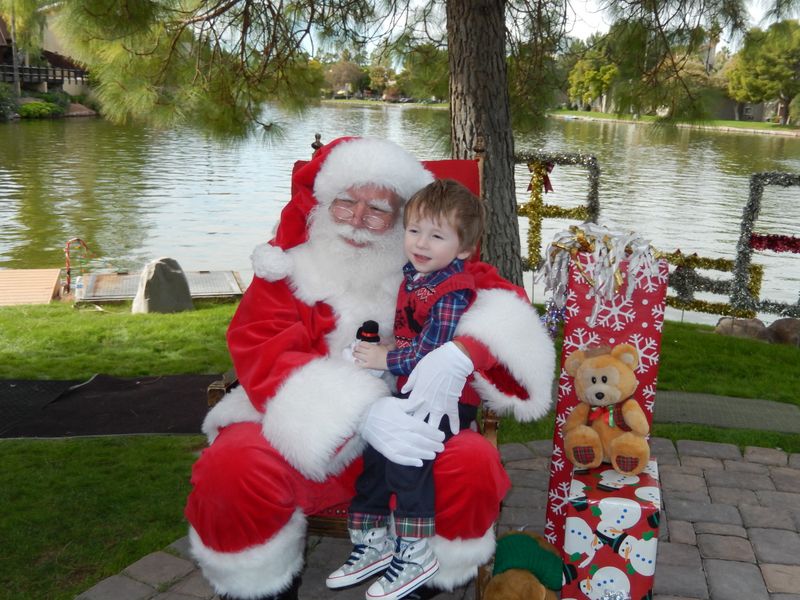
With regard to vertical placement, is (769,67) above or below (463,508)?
above

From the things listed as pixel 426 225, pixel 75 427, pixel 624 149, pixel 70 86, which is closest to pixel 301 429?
pixel 426 225

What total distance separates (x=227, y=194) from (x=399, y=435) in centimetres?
1678

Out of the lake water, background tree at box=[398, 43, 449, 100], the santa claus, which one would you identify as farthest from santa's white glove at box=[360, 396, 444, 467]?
background tree at box=[398, 43, 449, 100]

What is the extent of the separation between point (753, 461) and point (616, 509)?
169 cm

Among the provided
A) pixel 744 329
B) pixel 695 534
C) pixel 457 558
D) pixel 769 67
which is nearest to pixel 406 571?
pixel 457 558

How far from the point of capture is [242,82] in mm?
5684

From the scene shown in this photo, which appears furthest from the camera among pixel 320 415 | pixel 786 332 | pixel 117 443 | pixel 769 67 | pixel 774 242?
pixel 769 67

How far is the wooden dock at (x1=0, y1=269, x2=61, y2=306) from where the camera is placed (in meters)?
8.30

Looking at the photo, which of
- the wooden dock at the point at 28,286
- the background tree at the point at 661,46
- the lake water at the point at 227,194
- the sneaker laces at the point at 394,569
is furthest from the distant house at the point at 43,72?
the sneaker laces at the point at 394,569

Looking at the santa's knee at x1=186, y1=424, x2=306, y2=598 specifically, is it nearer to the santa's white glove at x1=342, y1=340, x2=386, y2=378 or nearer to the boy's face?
the santa's white glove at x1=342, y1=340, x2=386, y2=378

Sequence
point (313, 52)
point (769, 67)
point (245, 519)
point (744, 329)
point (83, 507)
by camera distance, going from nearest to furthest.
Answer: point (245, 519)
point (83, 507)
point (313, 52)
point (744, 329)
point (769, 67)

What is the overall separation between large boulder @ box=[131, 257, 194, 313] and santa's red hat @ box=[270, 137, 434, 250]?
5.06m

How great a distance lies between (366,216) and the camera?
2605mm

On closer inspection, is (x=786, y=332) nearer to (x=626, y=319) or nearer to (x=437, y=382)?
(x=626, y=319)
